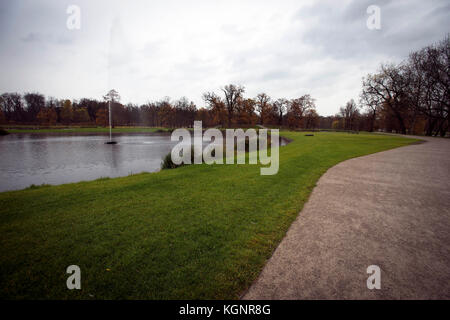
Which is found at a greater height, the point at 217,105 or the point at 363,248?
the point at 217,105

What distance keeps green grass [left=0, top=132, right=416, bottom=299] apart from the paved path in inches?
12.7

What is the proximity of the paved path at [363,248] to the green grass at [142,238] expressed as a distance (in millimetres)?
322

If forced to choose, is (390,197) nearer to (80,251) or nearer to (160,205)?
(160,205)

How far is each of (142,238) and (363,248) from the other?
3903 mm

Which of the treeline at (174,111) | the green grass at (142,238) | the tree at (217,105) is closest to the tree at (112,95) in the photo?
the treeline at (174,111)

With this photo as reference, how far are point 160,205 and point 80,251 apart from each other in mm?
2004

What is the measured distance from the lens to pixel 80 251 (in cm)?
314

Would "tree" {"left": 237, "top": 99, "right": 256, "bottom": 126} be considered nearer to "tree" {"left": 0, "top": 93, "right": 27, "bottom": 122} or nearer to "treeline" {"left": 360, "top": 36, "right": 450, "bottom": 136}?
"treeline" {"left": 360, "top": 36, "right": 450, "bottom": 136}

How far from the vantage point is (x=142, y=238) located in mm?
3508

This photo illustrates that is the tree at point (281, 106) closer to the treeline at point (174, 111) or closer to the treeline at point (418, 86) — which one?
the treeline at point (174, 111)

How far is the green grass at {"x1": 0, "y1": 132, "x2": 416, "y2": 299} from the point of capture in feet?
8.13

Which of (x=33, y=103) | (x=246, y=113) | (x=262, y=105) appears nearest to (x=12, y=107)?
(x=33, y=103)

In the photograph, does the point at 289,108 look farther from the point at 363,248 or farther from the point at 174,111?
the point at 363,248

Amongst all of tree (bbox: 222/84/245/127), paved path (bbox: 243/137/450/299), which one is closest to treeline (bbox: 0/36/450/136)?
tree (bbox: 222/84/245/127)
